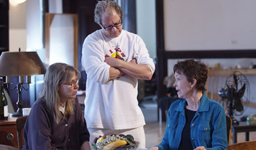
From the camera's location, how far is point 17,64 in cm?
283

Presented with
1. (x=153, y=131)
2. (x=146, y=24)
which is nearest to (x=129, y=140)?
(x=153, y=131)

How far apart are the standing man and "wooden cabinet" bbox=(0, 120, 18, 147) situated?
93 centimetres

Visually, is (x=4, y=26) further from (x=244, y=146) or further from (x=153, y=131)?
(x=244, y=146)

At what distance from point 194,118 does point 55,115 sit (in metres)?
0.78

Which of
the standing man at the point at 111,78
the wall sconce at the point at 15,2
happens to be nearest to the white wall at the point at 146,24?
the wall sconce at the point at 15,2

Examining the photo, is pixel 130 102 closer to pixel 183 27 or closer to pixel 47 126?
pixel 47 126

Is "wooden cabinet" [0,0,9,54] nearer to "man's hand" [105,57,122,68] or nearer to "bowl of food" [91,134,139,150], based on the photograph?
"man's hand" [105,57,122,68]

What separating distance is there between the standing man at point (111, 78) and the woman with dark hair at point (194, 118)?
10.0 inches

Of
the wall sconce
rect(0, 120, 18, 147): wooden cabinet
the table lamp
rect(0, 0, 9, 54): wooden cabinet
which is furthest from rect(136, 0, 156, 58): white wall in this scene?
rect(0, 120, 18, 147): wooden cabinet

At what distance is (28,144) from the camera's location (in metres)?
1.94

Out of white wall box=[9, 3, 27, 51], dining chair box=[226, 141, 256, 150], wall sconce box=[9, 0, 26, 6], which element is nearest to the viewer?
dining chair box=[226, 141, 256, 150]

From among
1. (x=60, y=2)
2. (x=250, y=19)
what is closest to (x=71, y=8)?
(x=60, y=2)

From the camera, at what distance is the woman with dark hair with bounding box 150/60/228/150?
6.22 ft

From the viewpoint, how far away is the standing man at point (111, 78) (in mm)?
2117
